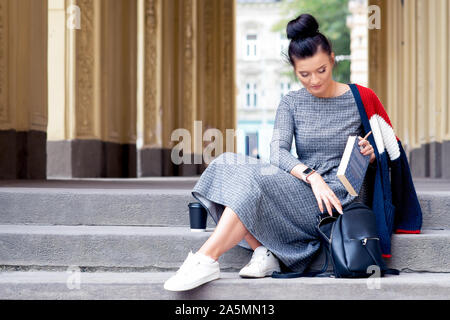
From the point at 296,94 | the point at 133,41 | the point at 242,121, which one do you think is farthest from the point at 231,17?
the point at 242,121

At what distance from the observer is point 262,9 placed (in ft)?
116

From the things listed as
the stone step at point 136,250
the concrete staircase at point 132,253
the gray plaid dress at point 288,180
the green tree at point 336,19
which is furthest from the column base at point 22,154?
the green tree at point 336,19

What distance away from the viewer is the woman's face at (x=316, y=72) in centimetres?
308

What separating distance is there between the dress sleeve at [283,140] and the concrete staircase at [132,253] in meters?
0.48

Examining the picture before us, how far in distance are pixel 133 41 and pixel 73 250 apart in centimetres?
601

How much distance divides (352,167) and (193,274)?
34.3 inches

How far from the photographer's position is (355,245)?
2902 millimetres

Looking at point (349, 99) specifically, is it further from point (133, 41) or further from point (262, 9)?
point (262, 9)

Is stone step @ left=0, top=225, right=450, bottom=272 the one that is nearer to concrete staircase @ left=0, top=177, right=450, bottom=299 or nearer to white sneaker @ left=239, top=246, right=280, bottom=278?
concrete staircase @ left=0, top=177, right=450, bottom=299

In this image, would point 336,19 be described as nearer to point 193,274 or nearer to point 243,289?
point 243,289

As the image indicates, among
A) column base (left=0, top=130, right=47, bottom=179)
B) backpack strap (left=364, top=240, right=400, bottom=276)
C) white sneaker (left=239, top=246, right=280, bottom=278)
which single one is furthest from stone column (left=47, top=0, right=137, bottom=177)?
backpack strap (left=364, top=240, right=400, bottom=276)

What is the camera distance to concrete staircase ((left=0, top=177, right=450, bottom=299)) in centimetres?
293

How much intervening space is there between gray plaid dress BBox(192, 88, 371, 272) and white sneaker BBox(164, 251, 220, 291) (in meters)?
0.26

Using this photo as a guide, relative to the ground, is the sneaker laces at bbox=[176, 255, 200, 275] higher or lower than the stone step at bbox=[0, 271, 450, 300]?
higher
